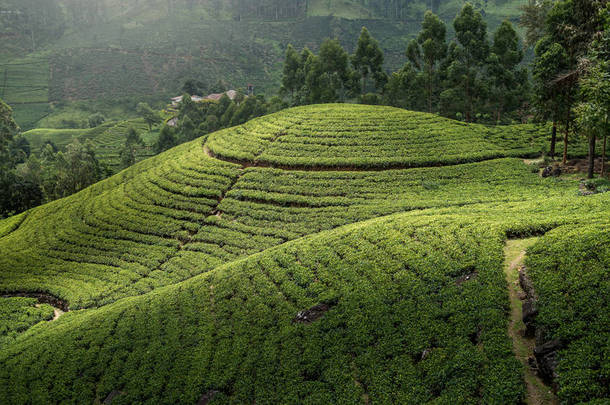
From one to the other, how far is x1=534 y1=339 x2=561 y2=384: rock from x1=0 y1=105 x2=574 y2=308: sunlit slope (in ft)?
50.1

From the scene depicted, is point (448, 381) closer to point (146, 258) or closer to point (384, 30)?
point (146, 258)

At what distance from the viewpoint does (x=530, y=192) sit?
87.4 ft

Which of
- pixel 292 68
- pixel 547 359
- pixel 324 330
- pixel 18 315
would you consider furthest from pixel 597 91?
pixel 292 68

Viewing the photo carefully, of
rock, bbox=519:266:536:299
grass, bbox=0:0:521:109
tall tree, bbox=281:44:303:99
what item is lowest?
rock, bbox=519:266:536:299

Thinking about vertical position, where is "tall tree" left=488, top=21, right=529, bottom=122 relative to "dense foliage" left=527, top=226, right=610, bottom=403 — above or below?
above

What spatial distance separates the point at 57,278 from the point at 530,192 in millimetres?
35442

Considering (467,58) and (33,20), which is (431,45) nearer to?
(467,58)

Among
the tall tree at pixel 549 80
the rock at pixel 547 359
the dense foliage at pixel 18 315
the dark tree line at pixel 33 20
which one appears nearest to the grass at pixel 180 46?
the dark tree line at pixel 33 20

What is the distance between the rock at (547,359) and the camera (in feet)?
38.3

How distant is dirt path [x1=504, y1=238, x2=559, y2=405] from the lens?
11.5m

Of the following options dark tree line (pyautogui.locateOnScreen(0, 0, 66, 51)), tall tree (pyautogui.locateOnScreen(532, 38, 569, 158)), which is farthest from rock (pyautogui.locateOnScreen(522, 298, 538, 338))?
dark tree line (pyautogui.locateOnScreen(0, 0, 66, 51))

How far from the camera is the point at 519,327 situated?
13.6m

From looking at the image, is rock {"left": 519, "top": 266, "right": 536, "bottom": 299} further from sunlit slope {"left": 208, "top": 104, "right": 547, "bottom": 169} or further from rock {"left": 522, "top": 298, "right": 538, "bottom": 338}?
sunlit slope {"left": 208, "top": 104, "right": 547, "bottom": 169}

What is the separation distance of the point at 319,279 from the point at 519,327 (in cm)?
917
